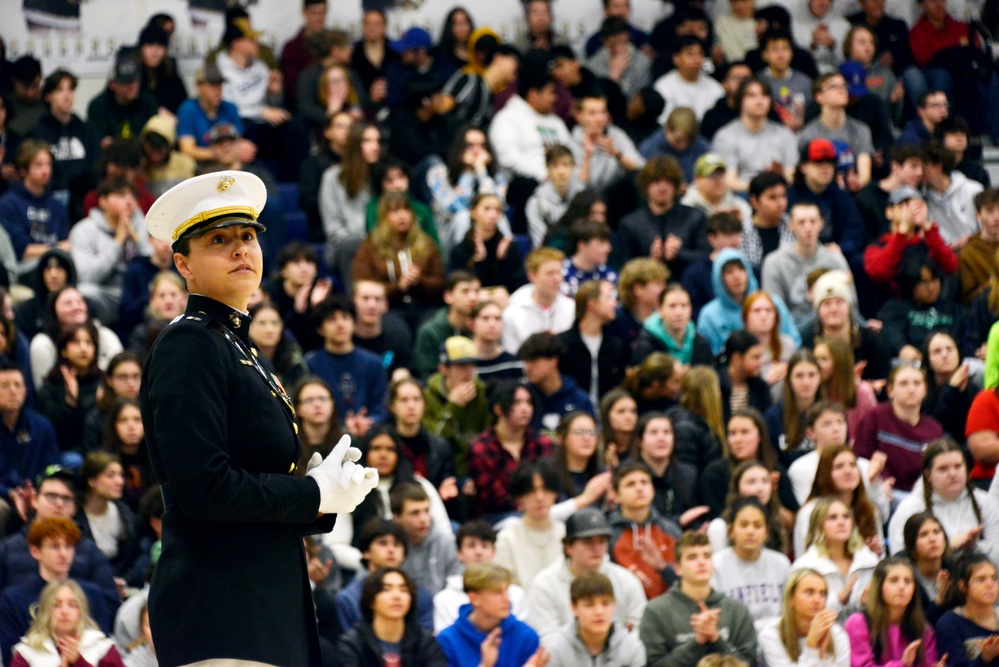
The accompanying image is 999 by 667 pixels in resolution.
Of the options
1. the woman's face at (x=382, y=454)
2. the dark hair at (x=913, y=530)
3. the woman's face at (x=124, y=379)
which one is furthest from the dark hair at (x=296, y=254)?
the dark hair at (x=913, y=530)

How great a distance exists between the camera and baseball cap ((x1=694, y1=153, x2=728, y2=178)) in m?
9.90

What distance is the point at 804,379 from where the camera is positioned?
8.16m

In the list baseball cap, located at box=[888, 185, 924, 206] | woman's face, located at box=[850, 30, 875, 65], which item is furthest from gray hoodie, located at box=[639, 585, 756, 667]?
woman's face, located at box=[850, 30, 875, 65]

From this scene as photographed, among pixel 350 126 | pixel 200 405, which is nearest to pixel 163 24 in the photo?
pixel 350 126

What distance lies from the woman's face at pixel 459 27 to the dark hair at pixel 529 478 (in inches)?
196

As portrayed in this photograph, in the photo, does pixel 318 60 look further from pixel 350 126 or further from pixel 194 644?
pixel 194 644

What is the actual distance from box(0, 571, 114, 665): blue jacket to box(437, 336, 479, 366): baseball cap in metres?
2.24

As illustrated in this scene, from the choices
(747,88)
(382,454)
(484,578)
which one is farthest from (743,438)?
(747,88)

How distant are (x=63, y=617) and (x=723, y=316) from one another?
404 centimetres

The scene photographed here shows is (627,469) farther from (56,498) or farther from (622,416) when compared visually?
(56,498)

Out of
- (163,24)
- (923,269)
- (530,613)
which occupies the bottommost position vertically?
(530,613)

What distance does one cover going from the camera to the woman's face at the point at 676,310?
338 inches

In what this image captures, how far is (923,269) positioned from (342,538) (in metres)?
3.92

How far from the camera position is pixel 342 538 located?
7.21m
